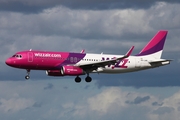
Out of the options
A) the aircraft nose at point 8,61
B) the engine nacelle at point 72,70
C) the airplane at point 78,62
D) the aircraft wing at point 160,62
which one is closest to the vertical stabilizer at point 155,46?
the airplane at point 78,62

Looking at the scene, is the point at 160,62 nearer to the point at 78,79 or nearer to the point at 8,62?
the point at 78,79

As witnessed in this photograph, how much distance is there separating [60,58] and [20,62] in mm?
7949

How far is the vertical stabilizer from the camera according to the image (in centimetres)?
15825

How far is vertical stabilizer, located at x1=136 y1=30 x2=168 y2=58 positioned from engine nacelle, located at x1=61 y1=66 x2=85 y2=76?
60.3ft

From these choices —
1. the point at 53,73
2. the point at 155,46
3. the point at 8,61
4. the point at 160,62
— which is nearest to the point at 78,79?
the point at 53,73

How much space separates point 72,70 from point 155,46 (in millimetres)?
25047

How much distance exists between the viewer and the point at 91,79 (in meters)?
149

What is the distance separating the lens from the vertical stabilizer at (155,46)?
158 meters

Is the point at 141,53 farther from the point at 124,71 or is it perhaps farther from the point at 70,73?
the point at 70,73

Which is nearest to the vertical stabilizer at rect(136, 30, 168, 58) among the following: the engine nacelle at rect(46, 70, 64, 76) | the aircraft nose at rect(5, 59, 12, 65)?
the engine nacelle at rect(46, 70, 64, 76)

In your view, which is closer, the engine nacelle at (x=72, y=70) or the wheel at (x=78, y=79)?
the engine nacelle at (x=72, y=70)

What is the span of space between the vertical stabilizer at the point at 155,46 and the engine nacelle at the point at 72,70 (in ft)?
60.3

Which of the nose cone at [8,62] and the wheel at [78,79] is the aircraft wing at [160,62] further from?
the nose cone at [8,62]

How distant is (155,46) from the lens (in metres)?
161
